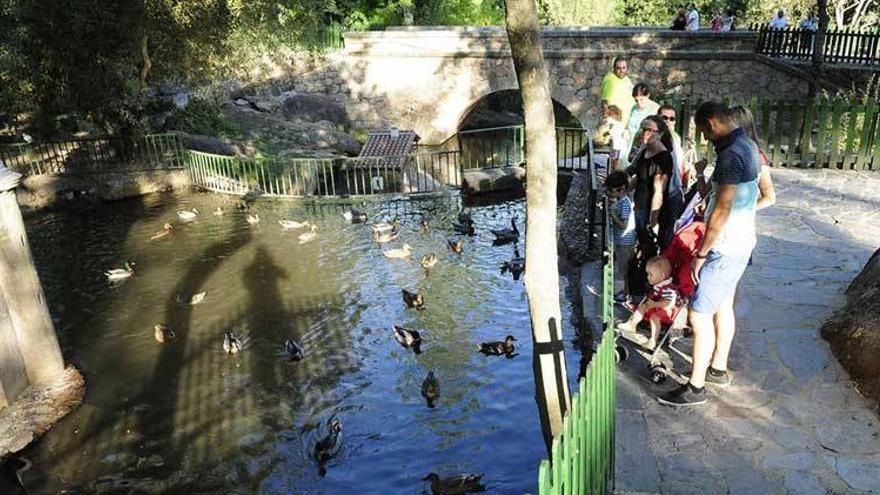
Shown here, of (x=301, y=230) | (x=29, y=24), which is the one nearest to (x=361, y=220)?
(x=301, y=230)

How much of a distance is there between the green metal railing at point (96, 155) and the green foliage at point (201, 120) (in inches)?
102

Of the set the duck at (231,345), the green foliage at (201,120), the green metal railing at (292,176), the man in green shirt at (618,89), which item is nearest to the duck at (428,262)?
the duck at (231,345)

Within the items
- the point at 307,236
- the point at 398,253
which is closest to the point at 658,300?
the point at 398,253

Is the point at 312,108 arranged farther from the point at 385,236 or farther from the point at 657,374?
the point at 657,374

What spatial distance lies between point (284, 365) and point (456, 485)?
3424mm

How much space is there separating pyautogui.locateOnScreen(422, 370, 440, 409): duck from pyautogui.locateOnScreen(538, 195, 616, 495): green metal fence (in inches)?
122

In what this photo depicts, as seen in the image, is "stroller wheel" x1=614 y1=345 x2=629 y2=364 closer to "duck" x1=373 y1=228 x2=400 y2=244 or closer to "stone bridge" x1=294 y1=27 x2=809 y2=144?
"duck" x1=373 y1=228 x2=400 y2=244

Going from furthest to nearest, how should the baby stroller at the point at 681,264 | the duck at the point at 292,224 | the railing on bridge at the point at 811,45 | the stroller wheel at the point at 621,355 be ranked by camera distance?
1. the railing on bridge at the point at 811,45
2. the duck at the point at 292,224
3. the stroller wheel at the point at 621,355
4. the baby stroller at the point at 681,264

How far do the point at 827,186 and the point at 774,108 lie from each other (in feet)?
6.89

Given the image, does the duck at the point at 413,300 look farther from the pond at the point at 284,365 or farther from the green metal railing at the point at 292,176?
the green metal railing at the point at 292,176

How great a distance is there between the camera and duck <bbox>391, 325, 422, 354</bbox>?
27.9 ft

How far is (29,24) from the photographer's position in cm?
1448

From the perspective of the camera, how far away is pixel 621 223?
6.79 m

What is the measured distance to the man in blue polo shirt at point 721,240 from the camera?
4547mm
